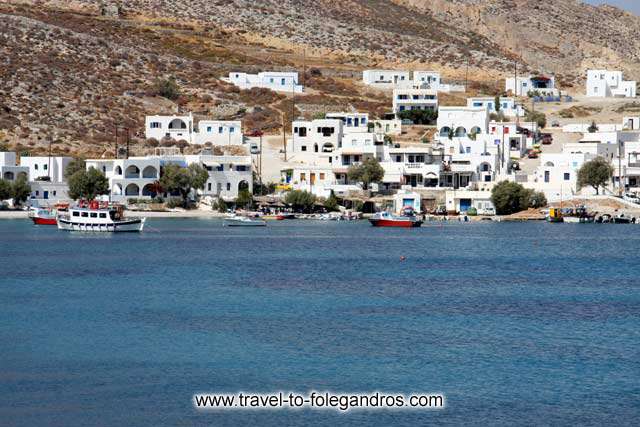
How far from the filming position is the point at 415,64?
168875 mm

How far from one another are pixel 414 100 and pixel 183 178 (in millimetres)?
36209

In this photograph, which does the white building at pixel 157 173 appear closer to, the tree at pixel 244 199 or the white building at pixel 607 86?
the tree at pixel 244 199

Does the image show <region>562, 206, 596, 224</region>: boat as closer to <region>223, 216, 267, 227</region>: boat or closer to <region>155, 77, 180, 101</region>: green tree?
<region>223, 216, 267, 227</region>: boat

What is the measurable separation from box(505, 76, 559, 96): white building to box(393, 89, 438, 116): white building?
63.4 ft

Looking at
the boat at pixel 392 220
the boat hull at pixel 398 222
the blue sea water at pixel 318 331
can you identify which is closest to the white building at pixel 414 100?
the boat at pixel 392 220

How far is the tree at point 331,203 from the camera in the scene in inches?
4343

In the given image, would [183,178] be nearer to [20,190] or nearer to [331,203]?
[331,203]

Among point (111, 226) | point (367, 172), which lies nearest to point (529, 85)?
point (367, 172)

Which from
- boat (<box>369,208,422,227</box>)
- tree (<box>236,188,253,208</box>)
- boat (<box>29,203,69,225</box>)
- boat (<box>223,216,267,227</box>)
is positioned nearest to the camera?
boat (<box>29,203,69,225</box>)

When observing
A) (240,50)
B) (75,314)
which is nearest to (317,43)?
(240,50)

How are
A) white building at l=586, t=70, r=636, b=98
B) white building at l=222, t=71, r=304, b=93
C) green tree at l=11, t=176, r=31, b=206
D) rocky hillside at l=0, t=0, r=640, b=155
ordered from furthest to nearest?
white building at l=586, t=70, r=636, b=98
white building at l=222, t=71, r=304, b=93
rocky hillside at l=0, t=0, r=640, b=155
green tree at l=11, t=176, r=31, b=206

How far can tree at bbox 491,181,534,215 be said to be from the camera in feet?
348

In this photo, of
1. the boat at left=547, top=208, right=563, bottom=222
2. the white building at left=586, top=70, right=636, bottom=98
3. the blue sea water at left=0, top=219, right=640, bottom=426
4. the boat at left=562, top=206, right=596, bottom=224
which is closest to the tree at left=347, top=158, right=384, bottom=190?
the boat at left=547, top=208, right=563, bottom=222

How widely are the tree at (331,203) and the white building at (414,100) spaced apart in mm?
26540
